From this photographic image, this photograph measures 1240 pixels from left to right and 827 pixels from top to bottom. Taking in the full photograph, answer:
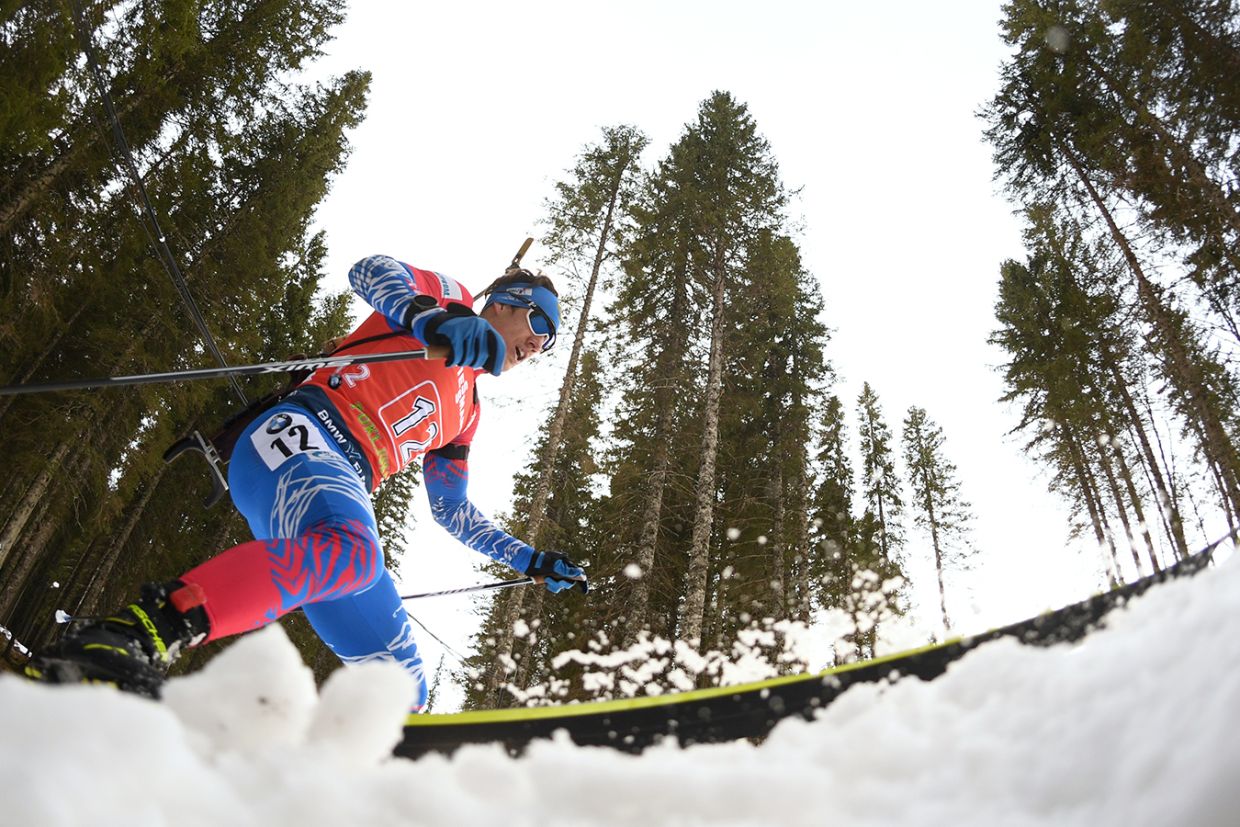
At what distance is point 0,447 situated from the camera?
10.7 m

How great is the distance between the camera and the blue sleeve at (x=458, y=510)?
11.7ft

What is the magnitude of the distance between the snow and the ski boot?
360 mm

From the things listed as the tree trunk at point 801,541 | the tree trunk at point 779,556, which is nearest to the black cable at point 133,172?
the tree trunk at point 779,556

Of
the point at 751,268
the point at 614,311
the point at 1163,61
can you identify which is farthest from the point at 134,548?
the point at 1163,61

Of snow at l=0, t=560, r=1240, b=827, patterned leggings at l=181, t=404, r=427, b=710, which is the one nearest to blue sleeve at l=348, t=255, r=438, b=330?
patterned leggings at l=181, t=404, r=427, b=710

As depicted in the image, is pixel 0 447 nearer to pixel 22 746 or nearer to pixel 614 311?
pixel 614 311

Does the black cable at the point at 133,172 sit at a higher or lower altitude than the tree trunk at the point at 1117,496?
lower

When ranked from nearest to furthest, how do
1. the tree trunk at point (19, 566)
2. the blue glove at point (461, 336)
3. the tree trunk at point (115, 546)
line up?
the blue glove at point (461, 336) → the tree trunk at point (19, 566) → the tree trunk at point (115, 546)

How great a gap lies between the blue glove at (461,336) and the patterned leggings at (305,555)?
0.52 m

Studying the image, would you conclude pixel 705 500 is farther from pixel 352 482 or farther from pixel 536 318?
pixel 352 482

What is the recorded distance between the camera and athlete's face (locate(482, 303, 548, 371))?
3.29m

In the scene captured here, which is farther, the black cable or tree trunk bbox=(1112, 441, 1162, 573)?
tree trunk bbox=(1112, 441, 1162, 573)

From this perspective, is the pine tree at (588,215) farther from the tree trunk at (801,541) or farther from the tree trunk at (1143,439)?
the tree trunk at (1143,439)

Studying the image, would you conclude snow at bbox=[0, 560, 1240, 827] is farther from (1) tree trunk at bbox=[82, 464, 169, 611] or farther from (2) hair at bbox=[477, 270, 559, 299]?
(1) tree trunk at bbox=[82, 464, 169, 611]
